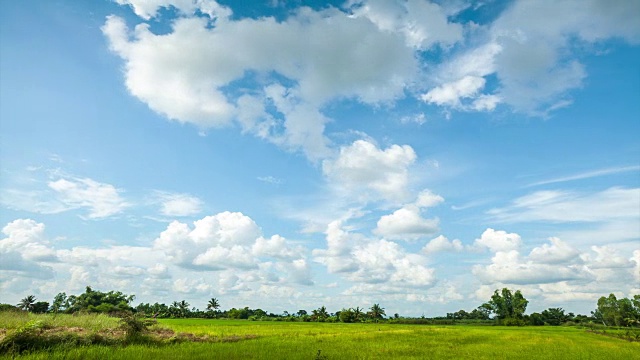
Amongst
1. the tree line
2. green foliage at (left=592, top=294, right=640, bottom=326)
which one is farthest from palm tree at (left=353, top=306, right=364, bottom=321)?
green foliage at (left=592, top=294, right=640, bottom=326)

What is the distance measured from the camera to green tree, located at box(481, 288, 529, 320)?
102000mm

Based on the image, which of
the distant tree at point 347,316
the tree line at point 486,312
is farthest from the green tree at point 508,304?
the distant tree at point 347,316

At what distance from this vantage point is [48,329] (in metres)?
18.7

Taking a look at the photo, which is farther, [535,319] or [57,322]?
[535,319]

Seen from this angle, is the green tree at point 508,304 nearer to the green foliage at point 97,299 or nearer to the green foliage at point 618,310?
the green foliage at point 618,310

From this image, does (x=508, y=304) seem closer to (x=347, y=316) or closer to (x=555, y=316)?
(x=555, y=316)

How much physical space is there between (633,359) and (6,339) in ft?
104

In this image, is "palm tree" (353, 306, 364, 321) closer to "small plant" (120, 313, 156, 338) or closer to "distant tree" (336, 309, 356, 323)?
"distant tree" (336, 309, 356, 323)

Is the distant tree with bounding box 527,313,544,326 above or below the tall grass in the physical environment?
below

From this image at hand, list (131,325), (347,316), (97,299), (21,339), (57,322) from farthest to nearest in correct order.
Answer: (347,316), (97,299), (57,322), (131,325), (21,339)

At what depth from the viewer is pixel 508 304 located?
10581cm

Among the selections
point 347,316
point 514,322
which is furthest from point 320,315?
point 514,322

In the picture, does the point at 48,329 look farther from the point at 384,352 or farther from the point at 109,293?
the point at 109,293

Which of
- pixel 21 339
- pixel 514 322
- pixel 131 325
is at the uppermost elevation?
pixel 131 325
